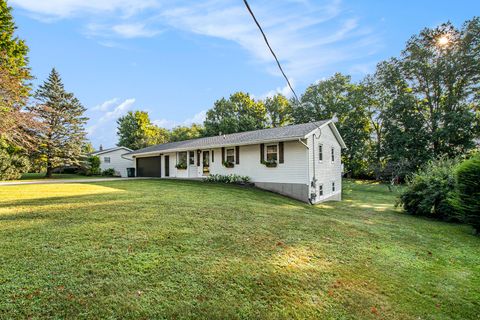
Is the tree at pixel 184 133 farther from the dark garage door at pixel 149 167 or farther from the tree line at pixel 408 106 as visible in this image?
the dark garage door at pixel 149 167

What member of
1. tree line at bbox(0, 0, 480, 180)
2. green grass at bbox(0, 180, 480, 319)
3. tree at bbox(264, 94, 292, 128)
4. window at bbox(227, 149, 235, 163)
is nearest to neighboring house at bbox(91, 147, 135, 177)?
tree line at bbox(0, 0, 480, 180)

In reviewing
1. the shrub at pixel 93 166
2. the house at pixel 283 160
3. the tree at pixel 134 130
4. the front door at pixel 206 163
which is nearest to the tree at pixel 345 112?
the house at pixel 283 160

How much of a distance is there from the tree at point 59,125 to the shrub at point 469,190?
26.0m

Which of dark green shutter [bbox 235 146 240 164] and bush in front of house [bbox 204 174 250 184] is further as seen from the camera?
dark green shutter [bbox 235 146 240 164]

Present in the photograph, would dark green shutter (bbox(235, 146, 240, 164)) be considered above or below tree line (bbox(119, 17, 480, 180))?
below

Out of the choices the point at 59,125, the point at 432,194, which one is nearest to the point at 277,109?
the point at 59,125

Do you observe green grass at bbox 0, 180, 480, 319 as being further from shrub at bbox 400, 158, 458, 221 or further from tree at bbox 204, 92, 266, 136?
tree at bbox 204, 92, 266, 136

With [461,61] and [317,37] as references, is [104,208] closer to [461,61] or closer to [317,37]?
[317,37]

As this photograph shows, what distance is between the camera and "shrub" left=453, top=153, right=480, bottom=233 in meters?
6.56

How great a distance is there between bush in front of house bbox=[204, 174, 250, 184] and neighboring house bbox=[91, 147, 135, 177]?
623 inches

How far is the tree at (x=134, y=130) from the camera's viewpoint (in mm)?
40781

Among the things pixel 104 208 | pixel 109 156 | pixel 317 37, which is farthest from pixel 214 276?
pixel 109 156

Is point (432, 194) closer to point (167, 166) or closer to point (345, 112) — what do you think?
point (167, 166)

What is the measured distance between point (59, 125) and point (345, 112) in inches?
1245
